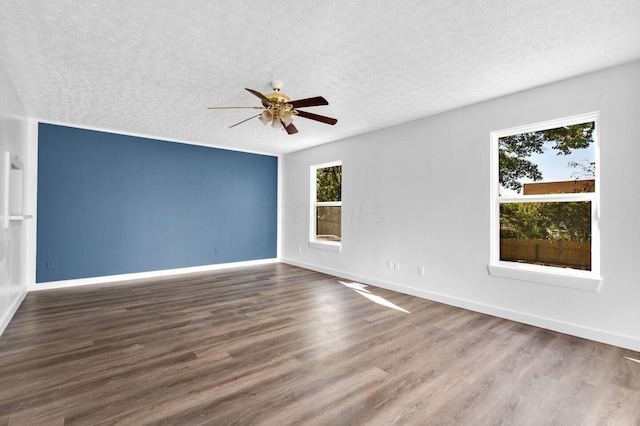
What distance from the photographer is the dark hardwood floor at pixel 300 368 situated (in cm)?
186

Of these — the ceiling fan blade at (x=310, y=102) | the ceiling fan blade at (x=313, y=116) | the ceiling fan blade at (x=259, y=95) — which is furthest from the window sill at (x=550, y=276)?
the ceiling fan blade at (x=259, y=95)

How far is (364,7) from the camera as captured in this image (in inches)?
81.4

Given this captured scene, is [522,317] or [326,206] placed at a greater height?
[326,206]

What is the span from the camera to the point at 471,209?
152 inches

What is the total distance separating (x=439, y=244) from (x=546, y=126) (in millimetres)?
1799

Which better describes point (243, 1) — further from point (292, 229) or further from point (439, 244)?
point (292, 229)

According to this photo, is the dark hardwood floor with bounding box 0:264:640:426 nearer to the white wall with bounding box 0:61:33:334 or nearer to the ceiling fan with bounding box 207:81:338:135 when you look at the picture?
the white wall with bounding box 0:61:33:334

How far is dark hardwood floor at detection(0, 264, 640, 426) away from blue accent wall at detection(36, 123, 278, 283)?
1328 mm

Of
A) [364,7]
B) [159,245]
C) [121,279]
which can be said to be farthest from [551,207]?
[121,279]

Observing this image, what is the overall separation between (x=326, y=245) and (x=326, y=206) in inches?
31.7

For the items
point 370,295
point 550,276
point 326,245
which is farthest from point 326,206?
point 550,276

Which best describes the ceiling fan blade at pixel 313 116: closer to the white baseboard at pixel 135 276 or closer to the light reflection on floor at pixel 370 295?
the light reflection on floor at pixel 370 295

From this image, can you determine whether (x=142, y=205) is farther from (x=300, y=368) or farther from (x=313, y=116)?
(x=300, y=368)

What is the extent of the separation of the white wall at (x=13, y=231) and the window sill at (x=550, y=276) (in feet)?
16.9
